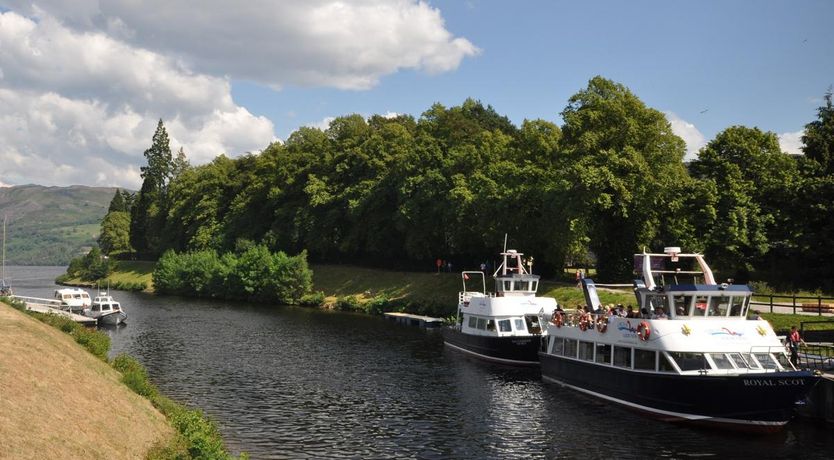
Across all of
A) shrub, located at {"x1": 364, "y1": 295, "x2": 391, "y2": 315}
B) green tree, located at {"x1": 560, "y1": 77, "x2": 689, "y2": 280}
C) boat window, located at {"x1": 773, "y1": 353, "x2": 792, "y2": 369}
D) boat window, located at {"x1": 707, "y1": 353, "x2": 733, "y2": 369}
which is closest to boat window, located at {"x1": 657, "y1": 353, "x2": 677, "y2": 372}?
boat window, located at {"x1": 707, "y1": 353, "x2": 733, "y2": 369}

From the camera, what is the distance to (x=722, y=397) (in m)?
33.6

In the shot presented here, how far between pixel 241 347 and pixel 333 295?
47.8 m

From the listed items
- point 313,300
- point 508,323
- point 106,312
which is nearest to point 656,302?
point 508,323

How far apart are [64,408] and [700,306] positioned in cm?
3138

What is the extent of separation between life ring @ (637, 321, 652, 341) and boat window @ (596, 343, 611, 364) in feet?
12.9

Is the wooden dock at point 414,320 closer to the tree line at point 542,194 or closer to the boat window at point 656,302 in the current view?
the tree line at point 542,194

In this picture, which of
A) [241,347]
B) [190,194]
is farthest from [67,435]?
[190,194]

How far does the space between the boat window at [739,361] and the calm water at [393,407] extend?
136 inches

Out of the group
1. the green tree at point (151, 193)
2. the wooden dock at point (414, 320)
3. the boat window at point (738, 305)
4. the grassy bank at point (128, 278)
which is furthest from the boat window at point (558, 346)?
the green tree at point (151, 193)

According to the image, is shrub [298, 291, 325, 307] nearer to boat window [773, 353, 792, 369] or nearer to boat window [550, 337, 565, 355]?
boat window [550, 337, 565, 355]

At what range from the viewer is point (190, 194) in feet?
518

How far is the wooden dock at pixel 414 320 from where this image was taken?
262 feet

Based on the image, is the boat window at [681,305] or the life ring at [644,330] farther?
the boat window at [681,305]

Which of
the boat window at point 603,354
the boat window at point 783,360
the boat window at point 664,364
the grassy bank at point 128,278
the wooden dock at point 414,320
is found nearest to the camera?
the boat window at point 783,360
